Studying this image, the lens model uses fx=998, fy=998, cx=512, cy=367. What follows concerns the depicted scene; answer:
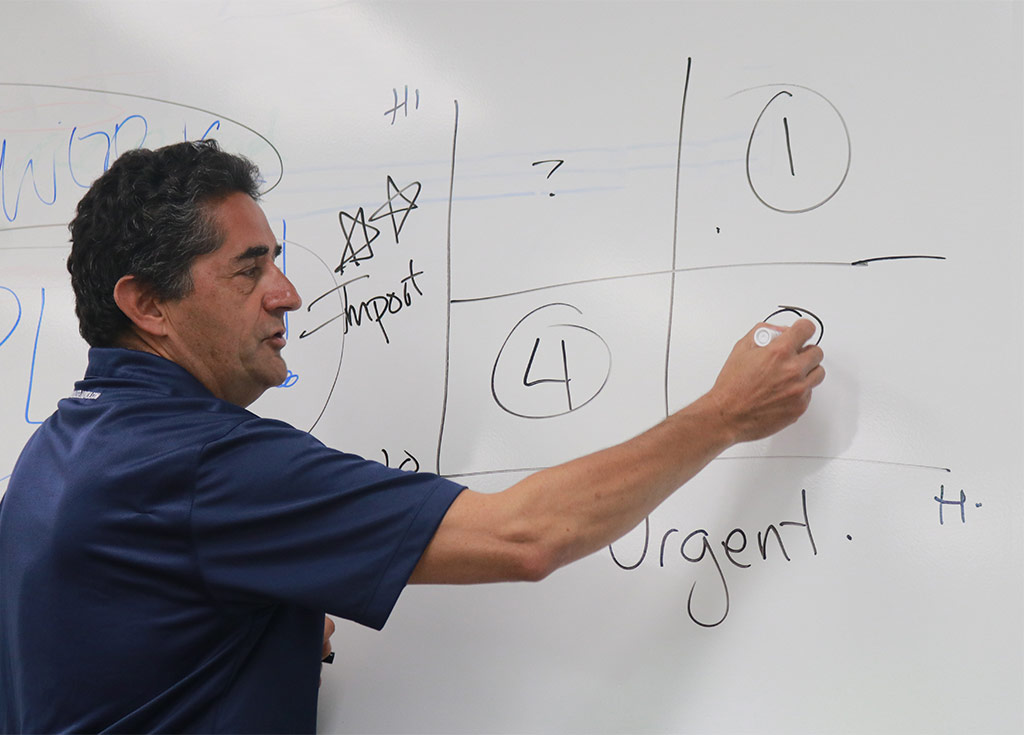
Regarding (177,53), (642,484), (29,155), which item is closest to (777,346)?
(642,484)

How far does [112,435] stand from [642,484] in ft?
1.42

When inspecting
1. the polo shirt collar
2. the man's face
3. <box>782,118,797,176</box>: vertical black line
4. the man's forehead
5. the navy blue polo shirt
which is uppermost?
<box>782,118,797,176</box>: vertical black line

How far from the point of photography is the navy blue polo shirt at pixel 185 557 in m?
0.77

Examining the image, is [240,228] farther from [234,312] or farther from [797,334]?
[797,334]

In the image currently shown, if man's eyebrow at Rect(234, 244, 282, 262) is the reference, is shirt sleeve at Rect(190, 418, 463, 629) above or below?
below

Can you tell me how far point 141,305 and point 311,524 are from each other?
288 millimetres

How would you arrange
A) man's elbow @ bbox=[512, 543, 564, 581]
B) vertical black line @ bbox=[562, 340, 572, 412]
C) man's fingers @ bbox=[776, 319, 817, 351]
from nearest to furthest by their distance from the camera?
1. man's elbow @ bbox=[512, 543, 564, 581]
2. man's fingers @ bbox=[776, 319, 817, 351]
3. vertical black line @ bbox=[562, 340, 572, 412]

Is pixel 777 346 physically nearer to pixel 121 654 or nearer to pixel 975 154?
pixel 975 154

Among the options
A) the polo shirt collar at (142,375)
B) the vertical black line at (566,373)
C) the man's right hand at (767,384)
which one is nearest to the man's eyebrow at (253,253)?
the polo shirt collar at (142,375)

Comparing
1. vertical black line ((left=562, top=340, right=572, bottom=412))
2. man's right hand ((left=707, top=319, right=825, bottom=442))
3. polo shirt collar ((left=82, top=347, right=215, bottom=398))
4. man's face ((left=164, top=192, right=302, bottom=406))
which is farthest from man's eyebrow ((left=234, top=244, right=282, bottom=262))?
man's right hand ((left=707, top=319, right=825, bottom=442))

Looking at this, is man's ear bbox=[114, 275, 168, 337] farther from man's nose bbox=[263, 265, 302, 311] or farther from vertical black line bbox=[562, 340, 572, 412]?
vertical black line bbox=[562, 340, 572, 412]

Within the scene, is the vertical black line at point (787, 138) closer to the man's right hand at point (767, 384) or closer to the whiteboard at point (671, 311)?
the whiteboard at point (671, 311)

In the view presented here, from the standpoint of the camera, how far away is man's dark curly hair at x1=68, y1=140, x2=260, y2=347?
2.91ft

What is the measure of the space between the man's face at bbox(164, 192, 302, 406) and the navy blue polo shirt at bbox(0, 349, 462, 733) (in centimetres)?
4
